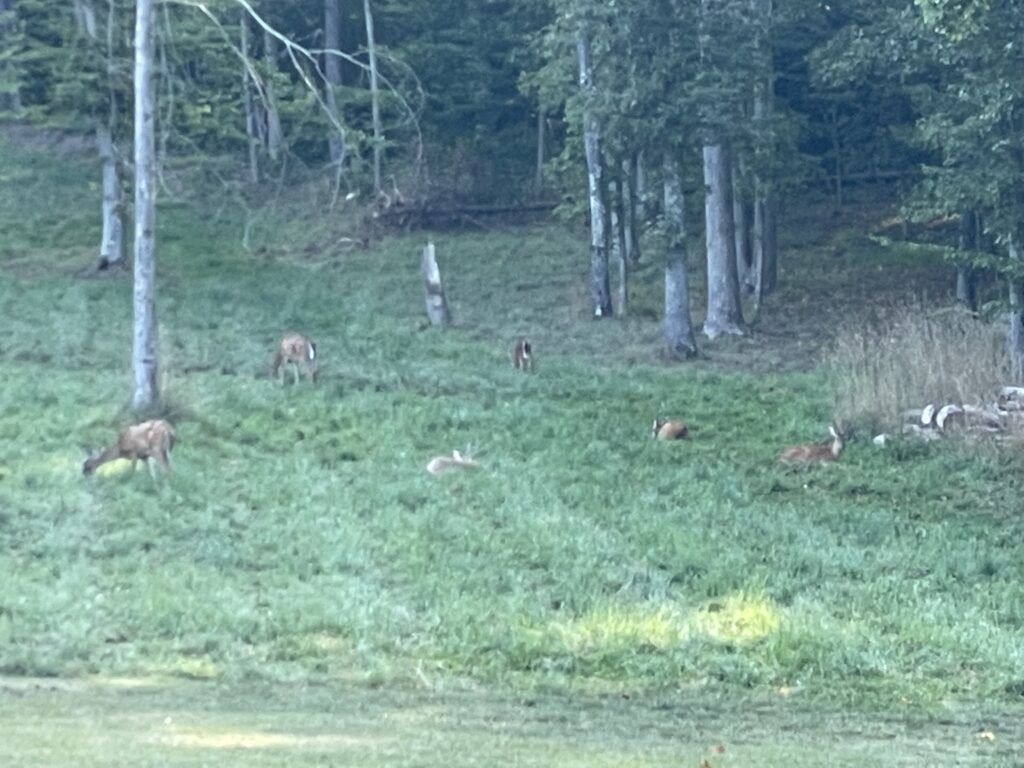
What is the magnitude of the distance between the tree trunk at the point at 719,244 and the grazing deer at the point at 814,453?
42.9 feet

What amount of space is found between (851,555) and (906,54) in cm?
1781

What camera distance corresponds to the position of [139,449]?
57.6 ft

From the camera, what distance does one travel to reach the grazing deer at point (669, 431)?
21.1 metres

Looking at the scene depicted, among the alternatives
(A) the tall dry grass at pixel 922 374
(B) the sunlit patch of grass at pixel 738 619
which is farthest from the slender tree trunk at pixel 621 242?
(B) the sunlit patch of grass at pixel 738 619

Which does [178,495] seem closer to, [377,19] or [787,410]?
[787,410]

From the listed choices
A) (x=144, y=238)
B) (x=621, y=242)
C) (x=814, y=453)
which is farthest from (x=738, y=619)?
(x=621, y=242)

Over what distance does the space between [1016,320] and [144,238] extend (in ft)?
36.8

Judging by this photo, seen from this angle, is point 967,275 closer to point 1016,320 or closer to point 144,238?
point 1016,320

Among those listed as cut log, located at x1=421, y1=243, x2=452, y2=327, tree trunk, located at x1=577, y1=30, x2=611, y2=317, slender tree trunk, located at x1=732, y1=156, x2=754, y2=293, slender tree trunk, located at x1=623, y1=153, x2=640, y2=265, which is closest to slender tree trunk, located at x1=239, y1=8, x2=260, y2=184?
cut log, located at x1=421, y1=243, x2=452, y2=327

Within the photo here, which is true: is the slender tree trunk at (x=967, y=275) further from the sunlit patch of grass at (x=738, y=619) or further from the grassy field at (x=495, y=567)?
the sunlit patch of grass at (x=738, y=619)

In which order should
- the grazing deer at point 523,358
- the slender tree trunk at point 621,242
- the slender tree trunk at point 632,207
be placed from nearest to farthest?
the grazing deer at point 523,358 < the slender tree trunk at point 621,242 < the slender tree trunk at point 632,207

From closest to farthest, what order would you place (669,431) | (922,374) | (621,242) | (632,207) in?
(922,374) → (669,431) → (621,242) → (632,207)

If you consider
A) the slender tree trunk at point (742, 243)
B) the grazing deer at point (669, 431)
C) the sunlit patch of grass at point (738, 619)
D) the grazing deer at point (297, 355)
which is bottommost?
the sunlit patch of grass at point (738, 619)

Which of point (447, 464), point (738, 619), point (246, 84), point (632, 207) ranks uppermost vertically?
point (246, 84)
